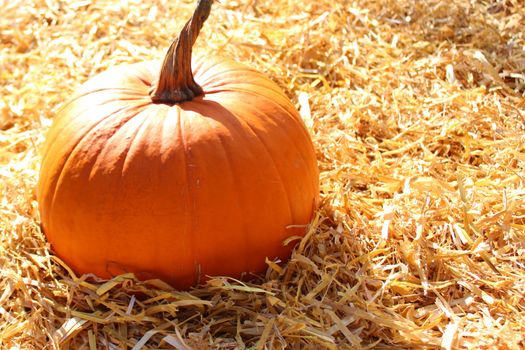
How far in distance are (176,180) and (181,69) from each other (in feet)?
1.39

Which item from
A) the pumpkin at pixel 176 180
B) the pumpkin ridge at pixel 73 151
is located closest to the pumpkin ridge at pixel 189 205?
the pumpkin at pixel 176 180

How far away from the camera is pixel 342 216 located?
2.82 metres

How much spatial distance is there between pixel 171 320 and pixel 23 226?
79 centimetres

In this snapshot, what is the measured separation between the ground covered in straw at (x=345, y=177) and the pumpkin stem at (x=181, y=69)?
67 cm

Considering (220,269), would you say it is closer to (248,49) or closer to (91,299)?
(91,299)

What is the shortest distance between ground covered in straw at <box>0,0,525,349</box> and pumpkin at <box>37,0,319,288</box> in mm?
106

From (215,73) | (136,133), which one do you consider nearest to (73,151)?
(136,133)

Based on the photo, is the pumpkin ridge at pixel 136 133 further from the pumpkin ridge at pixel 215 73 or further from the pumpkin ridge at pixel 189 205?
the pumpkin ridge at pixel 215 73

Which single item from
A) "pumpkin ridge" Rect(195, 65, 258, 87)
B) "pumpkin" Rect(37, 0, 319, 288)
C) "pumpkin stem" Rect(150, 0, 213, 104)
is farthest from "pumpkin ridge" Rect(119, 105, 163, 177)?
"pumpkin ridge" Rect(195, 65, 258, 87)

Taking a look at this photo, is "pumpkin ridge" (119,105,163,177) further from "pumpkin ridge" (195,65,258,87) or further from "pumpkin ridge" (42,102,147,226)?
"pumpkin ridge" (195,65,258,87)

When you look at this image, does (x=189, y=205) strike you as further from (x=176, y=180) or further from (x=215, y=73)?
(x=215, y=73)

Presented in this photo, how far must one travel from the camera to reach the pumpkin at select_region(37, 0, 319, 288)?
2326 mm

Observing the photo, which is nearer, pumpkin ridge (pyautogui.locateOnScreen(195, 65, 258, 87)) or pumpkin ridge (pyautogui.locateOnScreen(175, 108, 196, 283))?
pumpkin ridge (pyautogui.locateOnScreen(175, 108, 196, 283))

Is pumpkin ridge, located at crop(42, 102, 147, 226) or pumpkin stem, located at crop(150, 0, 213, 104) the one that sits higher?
pumpkin stem, located at crop(150, 0, 213, 104)
